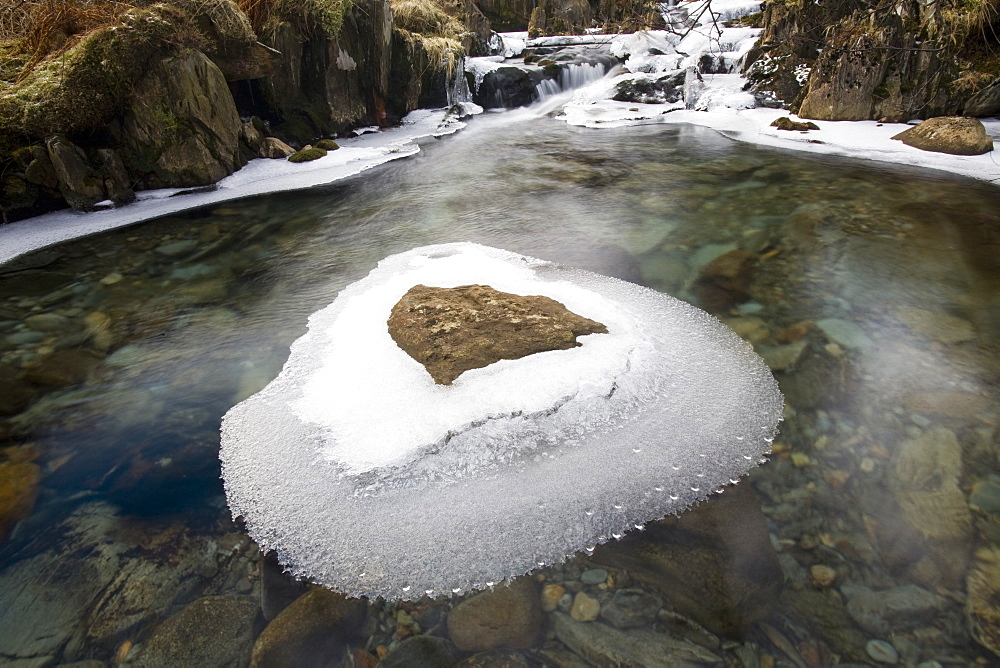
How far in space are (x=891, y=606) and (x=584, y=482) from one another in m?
0.93

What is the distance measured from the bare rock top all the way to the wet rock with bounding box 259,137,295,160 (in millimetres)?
5616

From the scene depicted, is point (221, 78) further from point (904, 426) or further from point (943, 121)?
point (943, 121)

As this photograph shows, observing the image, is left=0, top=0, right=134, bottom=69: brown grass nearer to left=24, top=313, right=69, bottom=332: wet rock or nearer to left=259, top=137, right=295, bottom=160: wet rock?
left=259, top=137, right=295, bottom=160: wet rock

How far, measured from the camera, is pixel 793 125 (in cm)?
785

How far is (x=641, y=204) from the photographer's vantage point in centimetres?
506

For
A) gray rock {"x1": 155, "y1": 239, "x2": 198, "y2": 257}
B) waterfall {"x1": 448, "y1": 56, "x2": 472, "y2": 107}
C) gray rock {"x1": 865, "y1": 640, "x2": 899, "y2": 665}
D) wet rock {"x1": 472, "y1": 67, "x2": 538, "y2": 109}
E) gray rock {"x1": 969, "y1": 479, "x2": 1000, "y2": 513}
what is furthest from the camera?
wet rock {"x1": 472, "y1": 67, "x2": 538, "y2": 109}

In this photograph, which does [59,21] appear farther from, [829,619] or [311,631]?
[829,619]

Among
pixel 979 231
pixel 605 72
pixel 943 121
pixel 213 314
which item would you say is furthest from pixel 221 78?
pixel 605 72

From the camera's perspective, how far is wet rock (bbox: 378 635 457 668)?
54.2 inches

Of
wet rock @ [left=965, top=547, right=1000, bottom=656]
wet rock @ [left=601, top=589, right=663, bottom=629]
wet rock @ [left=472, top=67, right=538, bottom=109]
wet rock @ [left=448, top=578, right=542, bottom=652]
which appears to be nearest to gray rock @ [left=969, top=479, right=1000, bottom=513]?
wet rock @ [left=965, top=547, right=1000, bottom=656]

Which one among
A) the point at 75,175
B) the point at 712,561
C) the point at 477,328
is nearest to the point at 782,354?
the point at 712,561

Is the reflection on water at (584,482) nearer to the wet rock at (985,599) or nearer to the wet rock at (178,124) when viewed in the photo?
the wet rock at (985,599)

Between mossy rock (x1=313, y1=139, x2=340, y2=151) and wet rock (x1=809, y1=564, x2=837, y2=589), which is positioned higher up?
mossy rock (x1=313, y1=139, x2=340, y2=151)

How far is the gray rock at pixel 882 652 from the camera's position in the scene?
1317 mm
